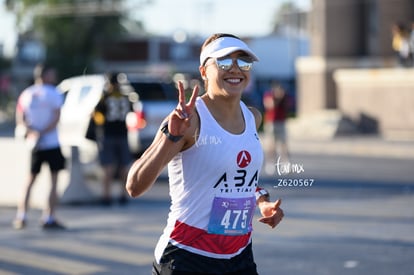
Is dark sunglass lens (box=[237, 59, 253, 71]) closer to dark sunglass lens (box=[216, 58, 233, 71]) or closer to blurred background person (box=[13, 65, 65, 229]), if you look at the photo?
dark sunglass lens (box=[216, 58, 233, 71])

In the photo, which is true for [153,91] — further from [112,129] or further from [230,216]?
[230,216]

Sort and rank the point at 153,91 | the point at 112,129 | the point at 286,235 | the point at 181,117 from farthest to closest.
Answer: the point at 153,91
the point at 112,129
the point at 286,235
the point at 181,117

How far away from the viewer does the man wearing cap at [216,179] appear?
16.3 feet

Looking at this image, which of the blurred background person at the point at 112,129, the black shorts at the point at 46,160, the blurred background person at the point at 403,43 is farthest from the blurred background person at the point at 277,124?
the blurred background person at the point at 403,43

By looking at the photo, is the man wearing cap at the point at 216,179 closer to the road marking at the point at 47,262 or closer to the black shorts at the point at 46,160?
the road marking at the point at 47,262

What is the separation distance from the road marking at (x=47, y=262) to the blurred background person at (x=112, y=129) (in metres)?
4.50

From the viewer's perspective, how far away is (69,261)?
32.4 feet

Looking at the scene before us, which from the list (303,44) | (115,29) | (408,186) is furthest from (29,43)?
(408,186)

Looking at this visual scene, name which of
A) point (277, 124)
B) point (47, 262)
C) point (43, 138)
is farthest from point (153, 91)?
point (47, 262)

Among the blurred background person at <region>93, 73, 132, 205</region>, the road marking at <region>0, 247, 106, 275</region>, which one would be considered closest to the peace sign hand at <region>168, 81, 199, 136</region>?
the road marking at <region>0, 247, 106, 275</region>

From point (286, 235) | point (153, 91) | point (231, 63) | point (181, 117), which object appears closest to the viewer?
point (181, 117)

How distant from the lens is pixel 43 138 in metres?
12.4

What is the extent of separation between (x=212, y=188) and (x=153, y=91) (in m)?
15.0

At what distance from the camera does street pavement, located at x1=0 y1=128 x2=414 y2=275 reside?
9453 mm
